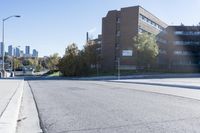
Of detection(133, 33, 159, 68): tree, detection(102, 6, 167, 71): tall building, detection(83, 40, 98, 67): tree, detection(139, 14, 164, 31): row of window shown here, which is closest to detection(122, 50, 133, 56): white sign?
detection(102, 6, 167, 71): tall building

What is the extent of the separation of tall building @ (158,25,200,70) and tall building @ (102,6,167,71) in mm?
9398

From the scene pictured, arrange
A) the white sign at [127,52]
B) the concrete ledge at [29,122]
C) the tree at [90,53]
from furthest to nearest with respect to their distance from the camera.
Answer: the tree at [90,53] → the white sign at [127,52] → the concrete ledge at [29,122]

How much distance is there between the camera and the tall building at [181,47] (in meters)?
88.0

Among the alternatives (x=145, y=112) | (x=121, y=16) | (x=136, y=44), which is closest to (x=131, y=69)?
(x=136, y=44)

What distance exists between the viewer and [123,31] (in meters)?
74.2

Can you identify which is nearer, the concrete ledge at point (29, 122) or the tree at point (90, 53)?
the concrete ledge at point (29, 122)

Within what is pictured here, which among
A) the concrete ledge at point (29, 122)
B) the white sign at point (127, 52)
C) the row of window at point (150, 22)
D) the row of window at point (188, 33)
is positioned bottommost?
the concrete ledge at point (29, 122)

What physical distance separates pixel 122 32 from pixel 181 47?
78.5 ft

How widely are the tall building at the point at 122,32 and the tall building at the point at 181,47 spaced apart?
940 centimetres

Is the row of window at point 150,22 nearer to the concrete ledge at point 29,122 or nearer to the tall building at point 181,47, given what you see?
the tall building at point 181,47

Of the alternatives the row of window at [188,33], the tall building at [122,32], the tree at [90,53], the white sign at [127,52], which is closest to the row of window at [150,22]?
the tall building at [122,32]

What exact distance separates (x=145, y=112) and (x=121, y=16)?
6520cm

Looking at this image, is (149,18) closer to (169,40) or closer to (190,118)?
(169,40)

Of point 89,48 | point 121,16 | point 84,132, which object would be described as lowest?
point 84,132
